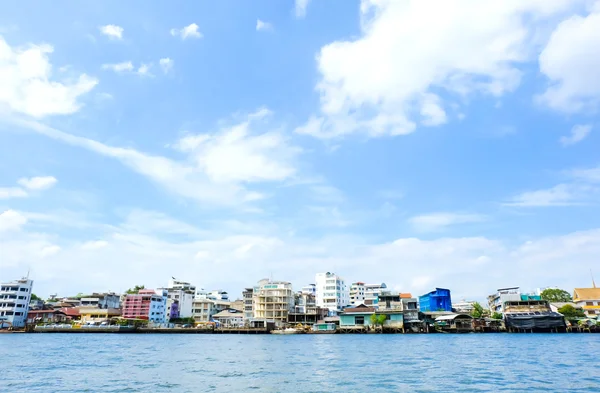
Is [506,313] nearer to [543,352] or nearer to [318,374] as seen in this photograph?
[543,352]

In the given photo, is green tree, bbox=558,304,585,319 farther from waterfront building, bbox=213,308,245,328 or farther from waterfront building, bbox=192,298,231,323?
waterfront building, bbox=192,298,231,323

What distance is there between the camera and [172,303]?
323ft

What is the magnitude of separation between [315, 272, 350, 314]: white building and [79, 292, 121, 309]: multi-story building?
48700 millimetres

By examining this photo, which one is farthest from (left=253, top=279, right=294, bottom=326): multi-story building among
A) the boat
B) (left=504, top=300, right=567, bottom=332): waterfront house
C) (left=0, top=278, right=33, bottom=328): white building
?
(left=0, top=278, right=33, bottom=328): white building

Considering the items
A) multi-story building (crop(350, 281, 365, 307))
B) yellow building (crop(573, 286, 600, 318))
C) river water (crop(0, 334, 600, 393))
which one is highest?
multi-story building (crop(350, 281, 365, 307))

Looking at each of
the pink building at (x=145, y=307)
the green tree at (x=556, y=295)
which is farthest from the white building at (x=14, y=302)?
the green tree at (x=556, y=295)

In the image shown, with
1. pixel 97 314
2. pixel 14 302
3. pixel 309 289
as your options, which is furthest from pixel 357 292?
pixel 14 302

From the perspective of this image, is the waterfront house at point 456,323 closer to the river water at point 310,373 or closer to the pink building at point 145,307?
the river water at point 310,373

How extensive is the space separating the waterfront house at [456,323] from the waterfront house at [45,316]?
2938 inches

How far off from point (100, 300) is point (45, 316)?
489 inches

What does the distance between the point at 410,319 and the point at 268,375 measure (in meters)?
59.9

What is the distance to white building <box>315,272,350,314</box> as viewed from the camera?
102m

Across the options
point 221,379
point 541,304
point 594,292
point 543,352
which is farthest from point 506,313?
point 221,379

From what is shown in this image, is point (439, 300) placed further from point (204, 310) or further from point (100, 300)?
point (100, 300)
